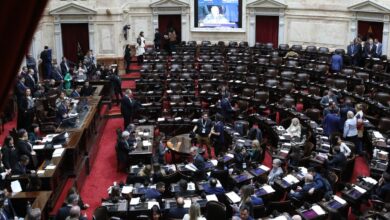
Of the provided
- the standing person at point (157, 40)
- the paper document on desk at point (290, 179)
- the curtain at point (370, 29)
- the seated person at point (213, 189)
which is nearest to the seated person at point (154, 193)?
the seated person at point (213, 189)

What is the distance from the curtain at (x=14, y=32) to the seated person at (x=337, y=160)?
1219 centimetres

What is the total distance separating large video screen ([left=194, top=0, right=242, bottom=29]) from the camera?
28.6 metres

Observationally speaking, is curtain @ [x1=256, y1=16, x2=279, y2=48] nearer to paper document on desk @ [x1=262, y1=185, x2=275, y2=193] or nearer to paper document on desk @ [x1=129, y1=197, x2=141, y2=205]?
paper document on desk @ [x1=262, y1=185, x2=275, y2=193]

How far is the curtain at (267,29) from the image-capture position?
2878 cm

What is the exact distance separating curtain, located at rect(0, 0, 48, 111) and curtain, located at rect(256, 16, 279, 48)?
2845 cm

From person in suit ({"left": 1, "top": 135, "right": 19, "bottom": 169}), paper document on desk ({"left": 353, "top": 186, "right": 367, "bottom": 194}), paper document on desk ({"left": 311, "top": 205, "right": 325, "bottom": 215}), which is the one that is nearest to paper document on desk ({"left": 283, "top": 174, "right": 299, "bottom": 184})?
paper document on desk ({"left": 353, "top": 186, "right": 367, "bottom": 194})

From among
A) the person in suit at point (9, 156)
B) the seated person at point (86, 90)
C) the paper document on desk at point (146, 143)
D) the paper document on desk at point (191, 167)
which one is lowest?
the paper document on desk at point (191, 167)

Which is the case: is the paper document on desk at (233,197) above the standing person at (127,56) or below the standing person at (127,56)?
below

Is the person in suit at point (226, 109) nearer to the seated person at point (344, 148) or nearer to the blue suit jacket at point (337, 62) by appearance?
the seated person at point (344, 148)

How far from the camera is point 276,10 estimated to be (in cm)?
2834

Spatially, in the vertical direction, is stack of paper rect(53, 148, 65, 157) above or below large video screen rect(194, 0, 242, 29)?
below

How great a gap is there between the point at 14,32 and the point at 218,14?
28.4 metres

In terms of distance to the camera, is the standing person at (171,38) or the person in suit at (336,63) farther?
the standing person at (171,38)

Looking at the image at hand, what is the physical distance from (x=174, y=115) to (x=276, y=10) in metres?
13.0
